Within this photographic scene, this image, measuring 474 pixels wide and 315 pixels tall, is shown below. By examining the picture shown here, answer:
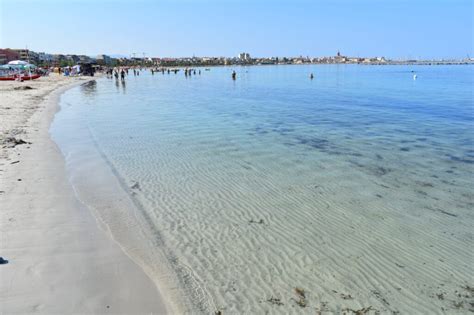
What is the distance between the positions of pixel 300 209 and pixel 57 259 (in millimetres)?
5862

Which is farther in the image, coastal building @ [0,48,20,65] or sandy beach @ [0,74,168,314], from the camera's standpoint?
coastal building @ [0,48,20,65]

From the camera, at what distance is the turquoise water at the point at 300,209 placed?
634cm

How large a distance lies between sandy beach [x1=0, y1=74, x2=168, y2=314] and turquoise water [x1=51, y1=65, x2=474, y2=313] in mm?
Answer: 601

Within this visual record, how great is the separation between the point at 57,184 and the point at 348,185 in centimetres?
901

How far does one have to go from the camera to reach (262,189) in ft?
36.8

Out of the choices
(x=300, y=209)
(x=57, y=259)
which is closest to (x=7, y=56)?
(x=57, y=259)

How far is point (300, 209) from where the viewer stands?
973cm

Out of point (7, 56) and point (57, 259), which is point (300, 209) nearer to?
point (57, 259)

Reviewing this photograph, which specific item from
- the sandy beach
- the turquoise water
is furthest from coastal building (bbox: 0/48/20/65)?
the sandy beach

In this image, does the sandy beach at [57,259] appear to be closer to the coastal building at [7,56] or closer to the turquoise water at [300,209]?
the turquoise water at [300,209]

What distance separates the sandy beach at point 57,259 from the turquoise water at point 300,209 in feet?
1.97

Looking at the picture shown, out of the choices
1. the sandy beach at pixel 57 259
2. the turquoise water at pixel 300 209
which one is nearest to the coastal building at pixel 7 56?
the turquoise water at pixel 300 209

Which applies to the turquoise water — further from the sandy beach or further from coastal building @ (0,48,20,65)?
coastal building @ (0,48,20,65)

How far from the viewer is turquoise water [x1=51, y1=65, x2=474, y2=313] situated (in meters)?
6.34
